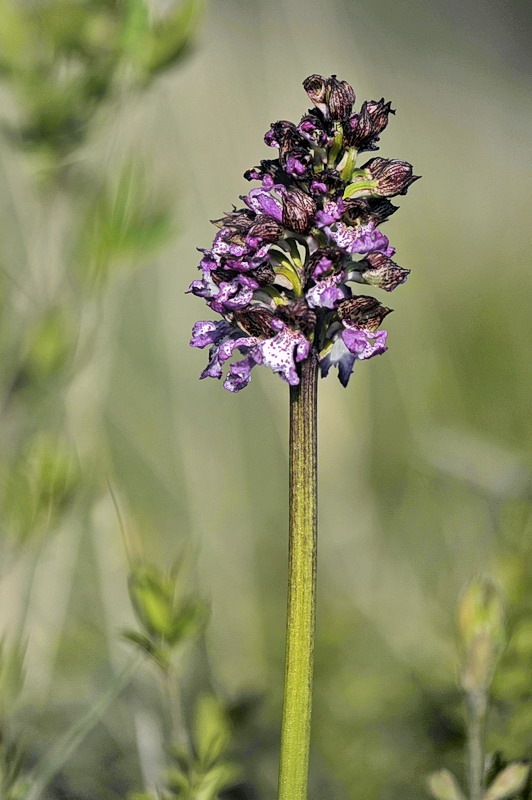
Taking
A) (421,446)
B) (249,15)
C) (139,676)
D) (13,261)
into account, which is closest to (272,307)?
(139,676)

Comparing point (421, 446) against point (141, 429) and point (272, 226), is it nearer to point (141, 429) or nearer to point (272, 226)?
point (141, 429)

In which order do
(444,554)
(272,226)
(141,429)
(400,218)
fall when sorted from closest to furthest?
(272,226)
(444,554)
(141,429)
(400,218)

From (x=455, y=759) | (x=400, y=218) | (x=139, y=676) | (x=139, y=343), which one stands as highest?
(x=400, y=218)

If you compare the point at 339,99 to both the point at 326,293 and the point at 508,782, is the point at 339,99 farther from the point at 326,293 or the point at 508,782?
the point at 508,782

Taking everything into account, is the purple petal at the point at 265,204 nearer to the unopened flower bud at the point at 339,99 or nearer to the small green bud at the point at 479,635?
the unopened flower bud at the point at 339,99

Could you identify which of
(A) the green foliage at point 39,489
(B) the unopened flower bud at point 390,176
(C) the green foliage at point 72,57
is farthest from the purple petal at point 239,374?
(C) the green foliage at point 72,57

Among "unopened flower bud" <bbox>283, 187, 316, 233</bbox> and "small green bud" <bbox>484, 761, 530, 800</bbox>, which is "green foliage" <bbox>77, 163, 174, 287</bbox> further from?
"small green bud" <bbox>484, 761, 530, 800</bbox>
